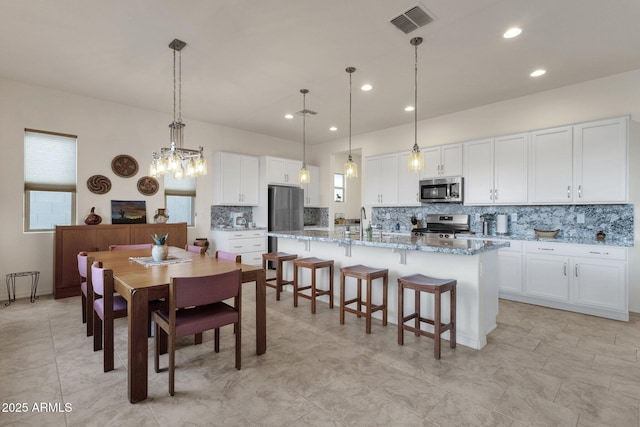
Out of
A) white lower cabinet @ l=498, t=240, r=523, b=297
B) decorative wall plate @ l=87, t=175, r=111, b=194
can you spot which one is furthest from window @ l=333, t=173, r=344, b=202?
decorative wall plate @ l=87, t=175, r=111, b=194

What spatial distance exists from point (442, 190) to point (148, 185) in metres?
4.98

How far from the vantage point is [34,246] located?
4379 millimetres

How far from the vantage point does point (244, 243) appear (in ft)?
19.9

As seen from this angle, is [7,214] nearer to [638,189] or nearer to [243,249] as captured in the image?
[243,249]

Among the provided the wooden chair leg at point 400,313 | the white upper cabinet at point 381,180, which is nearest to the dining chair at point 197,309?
the wooden chair leg at point 400,313

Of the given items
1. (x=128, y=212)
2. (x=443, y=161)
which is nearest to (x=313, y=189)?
(x=443, y=161)

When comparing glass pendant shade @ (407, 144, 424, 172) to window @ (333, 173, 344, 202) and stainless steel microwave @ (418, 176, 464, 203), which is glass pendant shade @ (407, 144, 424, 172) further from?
window @ (333, 173, 344, 202)

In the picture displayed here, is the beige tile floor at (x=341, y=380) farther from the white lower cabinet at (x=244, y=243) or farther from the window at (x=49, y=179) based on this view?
the white lower cabinet at (x=244, y=243)

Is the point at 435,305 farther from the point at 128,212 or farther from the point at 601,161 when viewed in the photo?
the point at 128,212

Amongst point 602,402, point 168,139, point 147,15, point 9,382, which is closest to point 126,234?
point 168,139

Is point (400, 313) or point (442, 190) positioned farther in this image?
point (442, 190)

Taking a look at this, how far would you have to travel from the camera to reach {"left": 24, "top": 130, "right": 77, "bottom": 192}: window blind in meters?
4.37

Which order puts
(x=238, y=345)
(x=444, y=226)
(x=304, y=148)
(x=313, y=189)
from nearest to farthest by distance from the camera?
(x=238, y=345)
(x=444, y=226)
(x=304, y=148)
(x=313, y=189)

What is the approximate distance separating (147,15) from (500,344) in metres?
4.36
